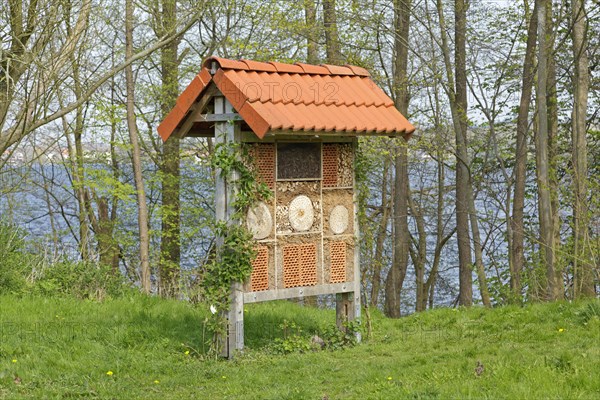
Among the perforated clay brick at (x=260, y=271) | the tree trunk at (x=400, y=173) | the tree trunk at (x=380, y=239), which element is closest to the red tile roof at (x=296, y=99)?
the perforated clay brick at (x=260, y=271)

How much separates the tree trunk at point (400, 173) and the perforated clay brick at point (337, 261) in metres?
8.90

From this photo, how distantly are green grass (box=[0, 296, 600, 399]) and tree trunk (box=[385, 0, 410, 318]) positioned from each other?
28.7 feet

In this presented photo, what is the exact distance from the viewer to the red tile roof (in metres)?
8.50

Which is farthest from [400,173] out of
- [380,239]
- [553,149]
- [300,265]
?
[300,265]

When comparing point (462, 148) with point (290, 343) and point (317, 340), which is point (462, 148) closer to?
point (317, 340)

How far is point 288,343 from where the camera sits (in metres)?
9.27

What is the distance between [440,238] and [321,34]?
26.8 ft

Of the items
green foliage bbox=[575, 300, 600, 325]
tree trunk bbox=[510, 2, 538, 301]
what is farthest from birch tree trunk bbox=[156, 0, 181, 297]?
green foliage bbox=[575, 300, 600, 325]

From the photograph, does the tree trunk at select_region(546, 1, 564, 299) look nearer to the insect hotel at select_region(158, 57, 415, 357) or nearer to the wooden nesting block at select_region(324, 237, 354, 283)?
the wooden nesting block at select_region(324, 237, 354, 283)

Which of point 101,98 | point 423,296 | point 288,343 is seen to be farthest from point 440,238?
point 288,343

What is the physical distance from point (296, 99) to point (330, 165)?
102 centimetres

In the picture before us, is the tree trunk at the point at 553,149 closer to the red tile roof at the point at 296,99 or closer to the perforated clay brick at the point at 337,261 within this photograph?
the perforated clay brick at the point at 337,261

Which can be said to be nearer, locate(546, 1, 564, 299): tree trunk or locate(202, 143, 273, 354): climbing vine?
locate(202, 143, 273, 354): climbing vine

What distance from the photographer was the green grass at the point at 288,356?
620cm
